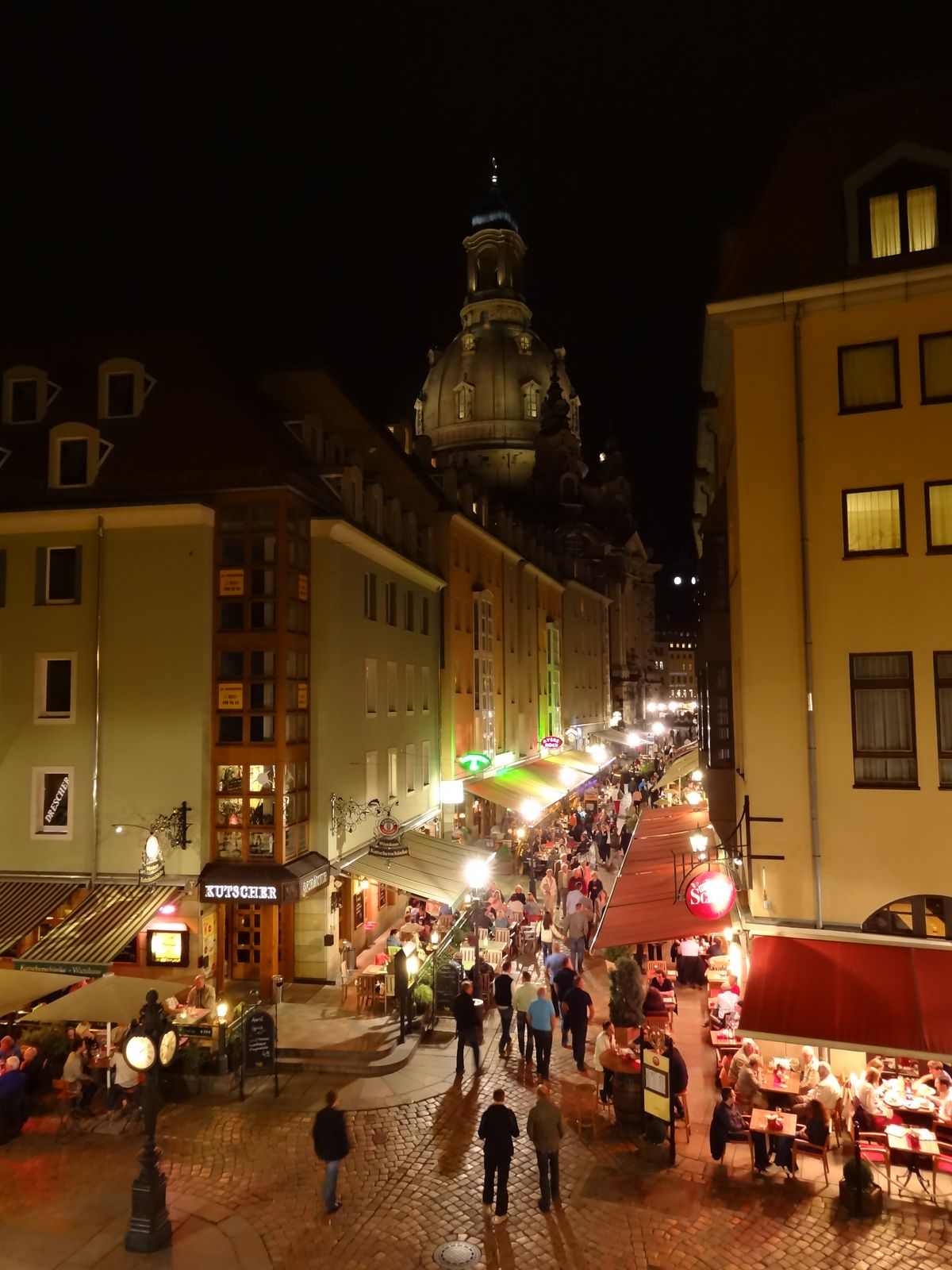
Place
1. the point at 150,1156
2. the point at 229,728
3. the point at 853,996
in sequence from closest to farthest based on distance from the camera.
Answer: the point at 150,1156, the point at 853,996, the point at 229,728

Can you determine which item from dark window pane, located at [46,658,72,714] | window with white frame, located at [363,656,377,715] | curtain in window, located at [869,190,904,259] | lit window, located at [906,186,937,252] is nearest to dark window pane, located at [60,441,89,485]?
dark window pane, located at [46,658,72,714]

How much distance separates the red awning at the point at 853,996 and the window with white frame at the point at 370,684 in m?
13.2

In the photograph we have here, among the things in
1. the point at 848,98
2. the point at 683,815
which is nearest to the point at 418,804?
the point at 683,815

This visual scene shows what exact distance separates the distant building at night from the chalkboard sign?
8.64 meters

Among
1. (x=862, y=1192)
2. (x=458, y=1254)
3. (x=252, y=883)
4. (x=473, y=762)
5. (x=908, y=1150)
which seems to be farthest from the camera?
(x=473, y=762)

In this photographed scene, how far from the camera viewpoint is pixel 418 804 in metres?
28.0

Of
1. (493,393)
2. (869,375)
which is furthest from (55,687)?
(493,393)

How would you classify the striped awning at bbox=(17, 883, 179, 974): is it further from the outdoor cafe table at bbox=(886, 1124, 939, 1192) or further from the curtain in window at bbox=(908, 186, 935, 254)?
the curtain in window at bbox=(908, 186, 935, 254)

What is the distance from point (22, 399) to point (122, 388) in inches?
124

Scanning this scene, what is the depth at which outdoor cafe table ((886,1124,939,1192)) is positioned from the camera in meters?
10.8

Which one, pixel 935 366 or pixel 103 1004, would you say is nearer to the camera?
pixel 935 366

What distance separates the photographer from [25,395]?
21562 millimetres

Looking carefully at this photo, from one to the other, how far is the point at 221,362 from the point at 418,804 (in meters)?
14.9

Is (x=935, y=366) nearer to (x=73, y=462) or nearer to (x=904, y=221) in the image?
(x=904, y=221)
